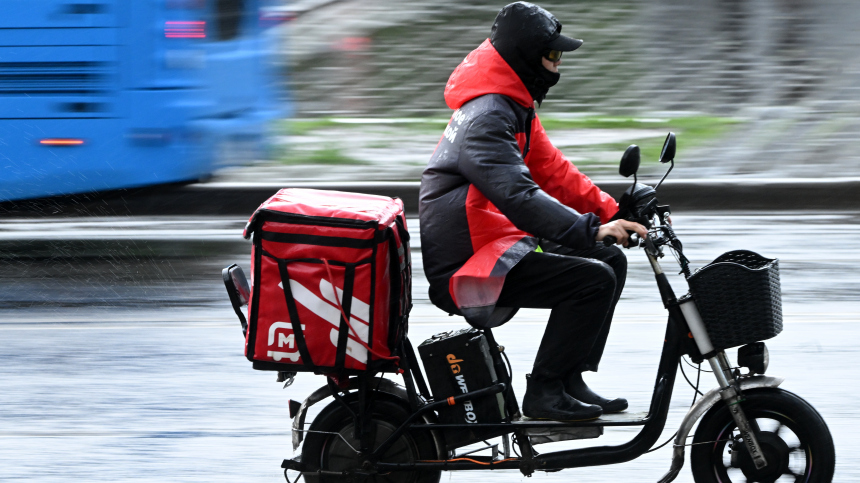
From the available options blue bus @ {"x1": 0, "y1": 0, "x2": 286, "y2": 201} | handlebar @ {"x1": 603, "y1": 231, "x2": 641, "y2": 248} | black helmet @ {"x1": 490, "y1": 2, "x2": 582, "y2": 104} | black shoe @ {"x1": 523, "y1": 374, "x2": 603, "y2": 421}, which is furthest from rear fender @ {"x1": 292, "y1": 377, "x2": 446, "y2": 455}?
blue bus @ {"x1": 0, "y1": 0, "x2": 286, "y2": 201}

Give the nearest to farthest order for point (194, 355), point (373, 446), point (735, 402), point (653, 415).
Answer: point (735, 402)
point (653, 415)
point (373, 446)
point (194, 355)

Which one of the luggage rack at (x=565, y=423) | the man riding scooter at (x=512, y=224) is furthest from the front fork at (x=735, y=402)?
the man riding scooter at (x=512, y=224)

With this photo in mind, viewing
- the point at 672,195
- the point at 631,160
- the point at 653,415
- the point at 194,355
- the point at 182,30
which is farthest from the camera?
the point at 672,195

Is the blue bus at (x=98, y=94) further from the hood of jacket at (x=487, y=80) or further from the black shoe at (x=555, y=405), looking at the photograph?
the black shoe at (x=555, y=405)

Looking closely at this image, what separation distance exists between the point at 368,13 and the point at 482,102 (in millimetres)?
19010

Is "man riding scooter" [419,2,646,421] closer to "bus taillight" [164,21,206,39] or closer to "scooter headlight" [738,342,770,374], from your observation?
"scooter headlight" [738,342,770,374]

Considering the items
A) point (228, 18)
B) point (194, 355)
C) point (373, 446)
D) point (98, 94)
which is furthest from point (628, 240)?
point (228, 18)

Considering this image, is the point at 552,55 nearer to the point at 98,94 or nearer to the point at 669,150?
the point at 669,150

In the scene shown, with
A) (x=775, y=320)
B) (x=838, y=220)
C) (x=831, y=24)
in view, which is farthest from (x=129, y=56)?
(x=831, y=24)

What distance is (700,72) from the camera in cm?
1744

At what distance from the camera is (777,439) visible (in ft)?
11.3

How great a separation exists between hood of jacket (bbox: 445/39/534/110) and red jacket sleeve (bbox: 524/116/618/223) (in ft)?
1.24

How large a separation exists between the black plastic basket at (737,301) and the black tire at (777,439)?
226 mm

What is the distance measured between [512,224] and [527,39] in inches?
23.1
